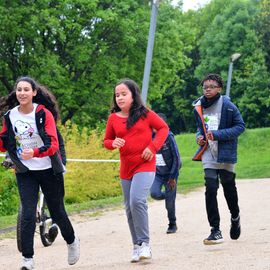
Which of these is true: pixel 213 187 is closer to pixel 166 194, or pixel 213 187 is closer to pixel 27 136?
pixel 27 136

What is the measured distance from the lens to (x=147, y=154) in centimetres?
708

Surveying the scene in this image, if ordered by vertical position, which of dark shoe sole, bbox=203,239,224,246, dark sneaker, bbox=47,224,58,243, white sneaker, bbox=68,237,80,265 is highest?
white sneaker, bbox=68,237,80,265

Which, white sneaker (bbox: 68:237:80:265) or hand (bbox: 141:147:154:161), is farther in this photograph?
white sneaker (bbox: 68:237:80:265)

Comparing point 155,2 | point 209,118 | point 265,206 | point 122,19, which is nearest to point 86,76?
point 122,19

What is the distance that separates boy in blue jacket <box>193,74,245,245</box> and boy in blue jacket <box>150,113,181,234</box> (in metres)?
2.11

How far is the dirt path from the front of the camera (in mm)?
6980

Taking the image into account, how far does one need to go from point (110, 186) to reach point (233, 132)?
35.9 ft

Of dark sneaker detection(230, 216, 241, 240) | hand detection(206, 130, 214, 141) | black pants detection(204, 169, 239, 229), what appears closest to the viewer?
hand detection(206, 130, 214, 141)

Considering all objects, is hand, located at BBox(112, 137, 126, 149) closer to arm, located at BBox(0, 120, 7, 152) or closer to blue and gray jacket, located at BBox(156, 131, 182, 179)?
arm, located at BBox(0, 120, 7, 152)

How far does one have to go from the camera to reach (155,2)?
18984mm

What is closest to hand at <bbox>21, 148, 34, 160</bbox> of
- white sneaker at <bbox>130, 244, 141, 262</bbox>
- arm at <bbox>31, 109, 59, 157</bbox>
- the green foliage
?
arm at <bbox>31, 109, 59, 157</bbox>

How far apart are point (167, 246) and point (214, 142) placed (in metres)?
1.30

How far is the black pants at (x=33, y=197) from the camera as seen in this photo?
269 inches

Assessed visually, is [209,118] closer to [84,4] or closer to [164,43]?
[84,4]
